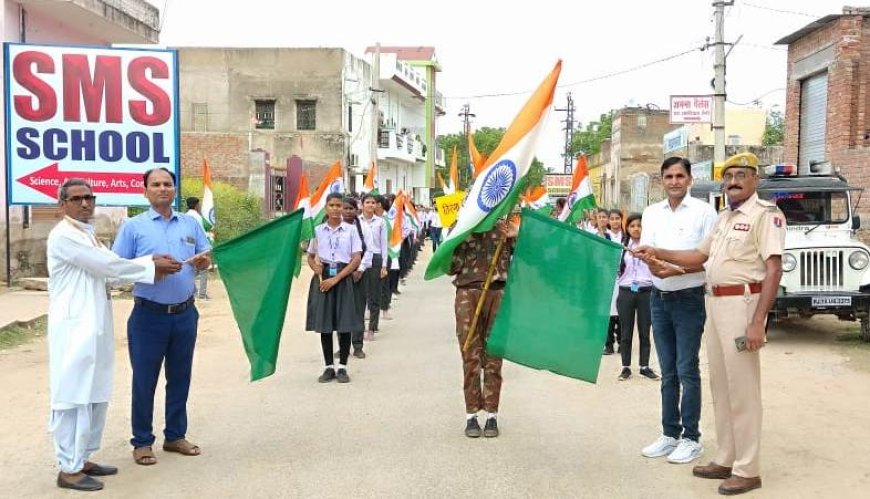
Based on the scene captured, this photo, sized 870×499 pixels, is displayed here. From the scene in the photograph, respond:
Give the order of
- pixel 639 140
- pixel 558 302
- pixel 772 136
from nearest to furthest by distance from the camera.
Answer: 1. pixel 558 302
2. pixel 639 140
3. pixel 772 136

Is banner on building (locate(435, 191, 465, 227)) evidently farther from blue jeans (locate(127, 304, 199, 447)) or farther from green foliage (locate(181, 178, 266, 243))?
green foliage (locate(181, 178, 266, 243))

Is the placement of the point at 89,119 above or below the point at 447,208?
above

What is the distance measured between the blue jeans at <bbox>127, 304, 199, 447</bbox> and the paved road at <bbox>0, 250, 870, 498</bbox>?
12.3 inches

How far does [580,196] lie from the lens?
1468 centimetres

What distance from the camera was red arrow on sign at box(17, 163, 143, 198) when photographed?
43.5 ft

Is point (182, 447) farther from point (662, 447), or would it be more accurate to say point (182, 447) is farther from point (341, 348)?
point (662, 447)

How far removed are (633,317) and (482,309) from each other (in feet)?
10.4

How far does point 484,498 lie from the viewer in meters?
5.05

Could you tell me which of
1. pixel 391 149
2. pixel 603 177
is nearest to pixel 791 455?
pixel 391 149

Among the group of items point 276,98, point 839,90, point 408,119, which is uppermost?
point 408,119

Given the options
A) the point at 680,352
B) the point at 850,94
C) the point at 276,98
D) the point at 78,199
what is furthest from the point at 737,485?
the point at 276,98

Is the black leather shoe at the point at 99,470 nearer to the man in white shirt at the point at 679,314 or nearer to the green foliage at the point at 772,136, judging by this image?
the man in white shirt at the point at 679,314

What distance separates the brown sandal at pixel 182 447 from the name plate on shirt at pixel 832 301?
7.86 meters

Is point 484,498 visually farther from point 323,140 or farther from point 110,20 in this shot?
point 323,140
